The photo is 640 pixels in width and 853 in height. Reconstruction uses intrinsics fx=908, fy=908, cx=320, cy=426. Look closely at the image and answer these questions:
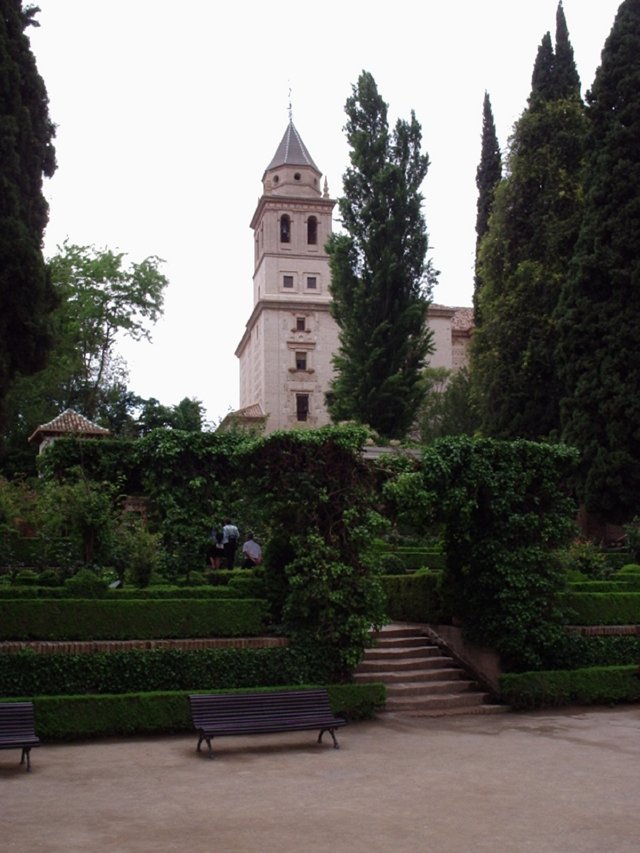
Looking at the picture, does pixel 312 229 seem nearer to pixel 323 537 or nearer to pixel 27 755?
pixel 323 537

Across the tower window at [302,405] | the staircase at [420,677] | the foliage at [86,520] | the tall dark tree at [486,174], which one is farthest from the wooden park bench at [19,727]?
the tower window at [302,405]

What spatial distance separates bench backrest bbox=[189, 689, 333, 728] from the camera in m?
10.4

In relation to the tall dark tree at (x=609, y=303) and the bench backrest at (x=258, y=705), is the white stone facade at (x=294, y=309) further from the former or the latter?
the bench backrest at (x=258, y=705)

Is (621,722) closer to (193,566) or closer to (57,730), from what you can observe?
(57,730)

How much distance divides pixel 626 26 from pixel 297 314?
34902 mm

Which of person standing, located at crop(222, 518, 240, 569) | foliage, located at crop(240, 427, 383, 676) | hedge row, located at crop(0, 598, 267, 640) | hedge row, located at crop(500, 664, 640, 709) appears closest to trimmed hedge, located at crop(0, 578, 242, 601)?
hedge row, located at crop(0, 598, 267, 640)

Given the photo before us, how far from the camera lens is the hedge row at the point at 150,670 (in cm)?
1129

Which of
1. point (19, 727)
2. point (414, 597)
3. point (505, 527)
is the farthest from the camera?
point (414, 597)

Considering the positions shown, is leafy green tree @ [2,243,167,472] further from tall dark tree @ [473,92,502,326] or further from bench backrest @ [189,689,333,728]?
bench backrest @ [189,689,333,728]

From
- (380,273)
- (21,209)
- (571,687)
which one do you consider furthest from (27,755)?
(380,273)

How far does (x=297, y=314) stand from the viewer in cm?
6056

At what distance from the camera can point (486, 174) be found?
1651 inches

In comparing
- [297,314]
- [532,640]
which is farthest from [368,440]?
[297,314]

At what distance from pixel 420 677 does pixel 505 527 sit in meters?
2.75
